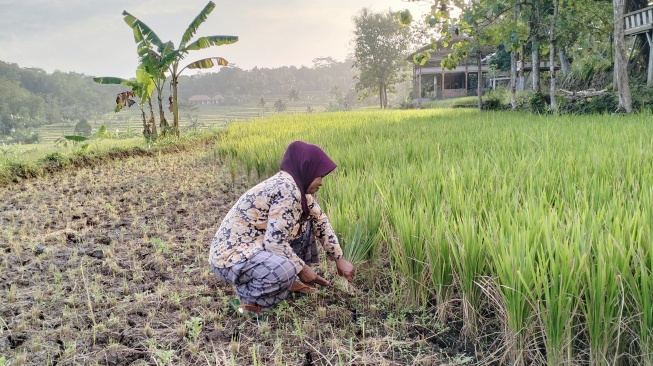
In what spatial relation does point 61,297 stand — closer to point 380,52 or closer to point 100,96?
point 380,52

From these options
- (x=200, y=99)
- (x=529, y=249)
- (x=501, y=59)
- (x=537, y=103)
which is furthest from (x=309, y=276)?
(x=200, y=99)

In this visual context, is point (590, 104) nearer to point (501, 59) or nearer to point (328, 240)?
point (328, 240)

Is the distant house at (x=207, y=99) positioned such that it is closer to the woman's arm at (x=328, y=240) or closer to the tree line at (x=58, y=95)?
the tree line at (x=58, y=95)

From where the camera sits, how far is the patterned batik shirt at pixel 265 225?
1.93 metres

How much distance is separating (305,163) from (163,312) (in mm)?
965

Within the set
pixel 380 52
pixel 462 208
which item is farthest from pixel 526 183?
pixel 380 52

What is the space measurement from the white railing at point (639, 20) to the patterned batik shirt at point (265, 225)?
37.3 feet

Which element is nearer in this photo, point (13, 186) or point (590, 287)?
point (590, 287)

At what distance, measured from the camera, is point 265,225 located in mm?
2027

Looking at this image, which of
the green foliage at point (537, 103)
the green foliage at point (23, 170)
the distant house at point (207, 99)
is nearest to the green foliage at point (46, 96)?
the distant house at point (207, 99)

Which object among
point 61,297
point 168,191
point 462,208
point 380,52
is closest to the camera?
point 462,208

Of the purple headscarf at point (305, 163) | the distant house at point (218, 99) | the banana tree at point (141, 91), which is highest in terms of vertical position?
the distant house at point (218, 99)

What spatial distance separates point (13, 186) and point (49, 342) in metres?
4.43

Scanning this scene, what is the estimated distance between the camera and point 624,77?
22.9 feet
